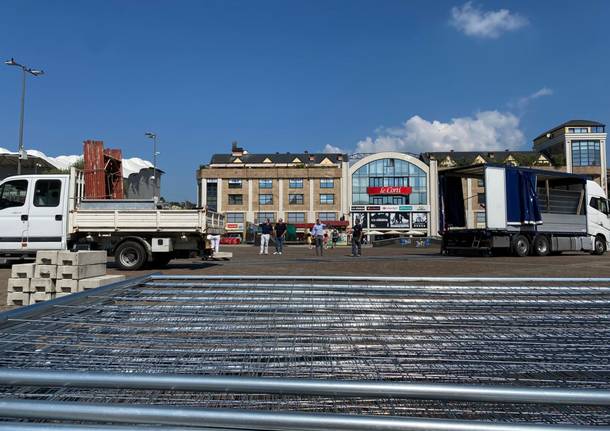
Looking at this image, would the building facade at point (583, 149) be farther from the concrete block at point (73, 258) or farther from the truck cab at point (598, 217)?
the concrete block at point (73, 258)

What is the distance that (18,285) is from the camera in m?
6.45

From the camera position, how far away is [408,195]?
70.9 meters

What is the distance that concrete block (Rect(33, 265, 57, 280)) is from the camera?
21.2 ft

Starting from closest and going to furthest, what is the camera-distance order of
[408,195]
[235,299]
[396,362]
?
1. [396,362]
2. [235,299]
3. [408,195]

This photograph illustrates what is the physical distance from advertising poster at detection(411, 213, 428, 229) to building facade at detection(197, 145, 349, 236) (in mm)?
10884

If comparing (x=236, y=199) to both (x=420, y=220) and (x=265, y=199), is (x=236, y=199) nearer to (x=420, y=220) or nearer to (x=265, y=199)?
(x=265, y=199)

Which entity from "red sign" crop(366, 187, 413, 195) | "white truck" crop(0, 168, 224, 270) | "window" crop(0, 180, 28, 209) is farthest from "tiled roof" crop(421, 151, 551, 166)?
"window" crop(0, 180, 28, 209)

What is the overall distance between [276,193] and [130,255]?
58955 millimetres

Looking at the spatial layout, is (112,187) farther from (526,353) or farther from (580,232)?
(580,232)

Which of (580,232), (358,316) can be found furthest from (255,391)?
(580,232)

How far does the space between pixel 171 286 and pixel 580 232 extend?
23244 millimetres

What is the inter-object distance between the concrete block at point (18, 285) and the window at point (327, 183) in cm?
6542

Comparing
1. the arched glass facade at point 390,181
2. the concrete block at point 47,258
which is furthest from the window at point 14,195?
the arched glass facade at point 390,181

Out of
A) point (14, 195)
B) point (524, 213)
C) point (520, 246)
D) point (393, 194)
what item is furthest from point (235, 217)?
point (14, 195)
